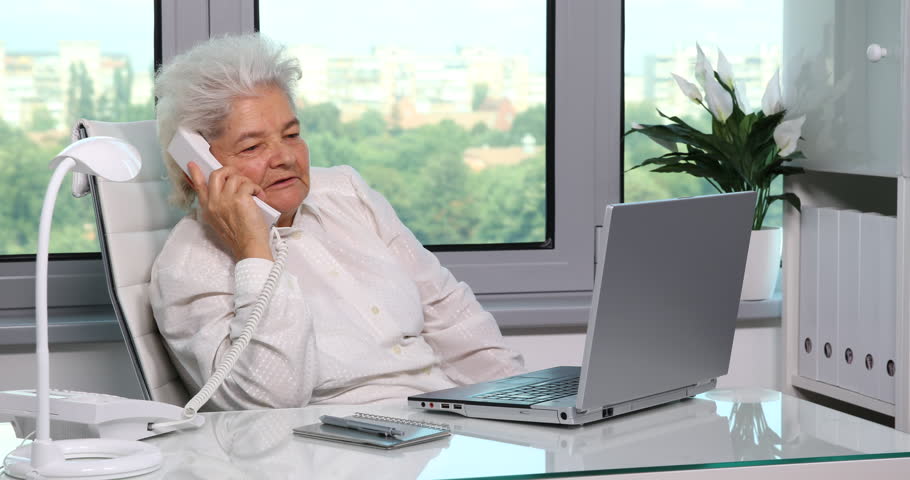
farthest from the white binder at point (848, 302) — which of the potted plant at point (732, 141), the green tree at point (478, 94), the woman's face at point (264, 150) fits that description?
the woman's face at point (264, 150)

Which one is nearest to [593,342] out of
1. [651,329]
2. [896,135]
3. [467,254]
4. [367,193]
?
[651,329]

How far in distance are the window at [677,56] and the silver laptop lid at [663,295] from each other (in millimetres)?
1436

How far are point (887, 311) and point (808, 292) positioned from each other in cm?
30

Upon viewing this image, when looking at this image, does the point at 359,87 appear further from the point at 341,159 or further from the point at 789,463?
the point at 789,463

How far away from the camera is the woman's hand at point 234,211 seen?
1794mm

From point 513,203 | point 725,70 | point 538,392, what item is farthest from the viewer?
point 513,203

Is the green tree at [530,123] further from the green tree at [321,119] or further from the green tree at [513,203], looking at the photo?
the green tree at [321,119]

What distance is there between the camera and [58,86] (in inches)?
99.3

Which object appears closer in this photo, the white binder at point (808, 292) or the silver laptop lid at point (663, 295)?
the silver laptop lid at point (663, 295)

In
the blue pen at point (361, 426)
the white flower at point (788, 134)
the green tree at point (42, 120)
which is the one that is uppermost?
the green tree at point (42, 120)

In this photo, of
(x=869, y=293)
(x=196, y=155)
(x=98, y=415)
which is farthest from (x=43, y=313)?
(x=869, y=293)

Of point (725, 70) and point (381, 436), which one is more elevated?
point (725, 70)

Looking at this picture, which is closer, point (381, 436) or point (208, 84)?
point (381, 436)

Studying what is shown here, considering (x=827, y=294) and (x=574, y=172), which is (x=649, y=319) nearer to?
(x=827, y=294)
